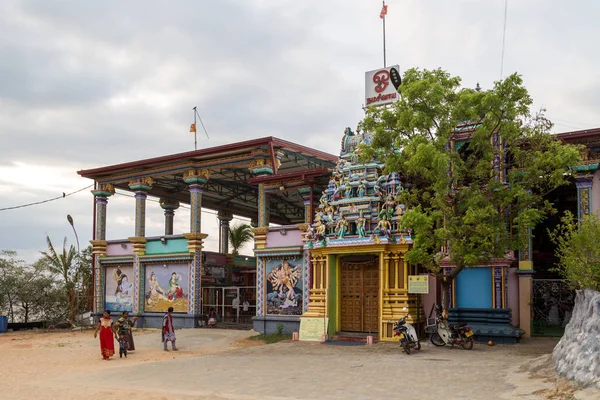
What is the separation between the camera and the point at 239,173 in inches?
1115

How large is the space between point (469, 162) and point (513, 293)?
4608 millimetres

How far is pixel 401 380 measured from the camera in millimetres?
12195

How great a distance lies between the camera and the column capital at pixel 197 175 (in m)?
25.9

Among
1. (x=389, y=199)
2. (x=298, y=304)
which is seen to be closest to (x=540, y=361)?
(x=389, y=199)

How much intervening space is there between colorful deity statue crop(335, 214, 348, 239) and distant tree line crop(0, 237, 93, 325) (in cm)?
1502

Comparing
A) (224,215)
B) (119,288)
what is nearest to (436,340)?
(119,288)

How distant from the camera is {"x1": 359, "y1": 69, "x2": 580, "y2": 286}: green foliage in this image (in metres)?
15.8

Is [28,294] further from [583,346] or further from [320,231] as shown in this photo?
[583,346]

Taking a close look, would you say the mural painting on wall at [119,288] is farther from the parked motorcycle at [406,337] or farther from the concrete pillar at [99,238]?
the parked motorcycle at [406,337]

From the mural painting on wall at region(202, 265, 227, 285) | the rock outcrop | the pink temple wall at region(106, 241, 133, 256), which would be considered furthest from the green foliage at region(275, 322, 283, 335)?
the rock outcrop

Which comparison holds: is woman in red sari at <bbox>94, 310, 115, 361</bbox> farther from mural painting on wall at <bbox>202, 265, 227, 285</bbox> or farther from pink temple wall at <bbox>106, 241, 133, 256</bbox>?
pink temple wall at <bbox>106, 241, 133, 256</bbox>

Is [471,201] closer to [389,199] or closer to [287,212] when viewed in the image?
[389,199]

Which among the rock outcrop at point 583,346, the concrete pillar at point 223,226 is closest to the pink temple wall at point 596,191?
the rock outcrop at point 583,346

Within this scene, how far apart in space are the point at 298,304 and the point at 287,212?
12.9m
